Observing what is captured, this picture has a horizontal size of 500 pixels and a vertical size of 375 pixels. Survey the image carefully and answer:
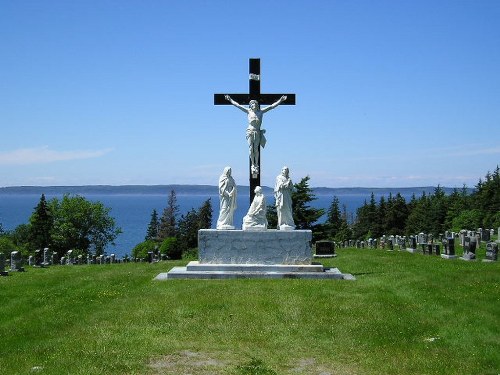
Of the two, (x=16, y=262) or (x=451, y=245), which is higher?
(x=451, y=245)

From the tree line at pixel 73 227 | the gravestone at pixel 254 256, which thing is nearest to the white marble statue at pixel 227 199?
the gravestone at pixel 254 256

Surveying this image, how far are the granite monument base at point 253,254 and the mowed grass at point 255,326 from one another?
1.17 m

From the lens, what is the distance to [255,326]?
10883 mm

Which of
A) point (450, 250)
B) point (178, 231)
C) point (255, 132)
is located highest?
point (255, 132)

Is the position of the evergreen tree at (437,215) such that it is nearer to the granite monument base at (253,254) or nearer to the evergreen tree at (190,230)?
the evergreen tree at (190,230)

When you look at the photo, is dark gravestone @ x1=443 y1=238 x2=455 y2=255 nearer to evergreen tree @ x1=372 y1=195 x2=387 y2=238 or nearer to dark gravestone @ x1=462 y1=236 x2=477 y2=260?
dark gravestone @ x1=462 y1=236 x2=477 y2=260

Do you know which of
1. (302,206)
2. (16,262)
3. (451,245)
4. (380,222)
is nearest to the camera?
(16,262)

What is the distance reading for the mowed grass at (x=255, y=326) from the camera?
8484 mm

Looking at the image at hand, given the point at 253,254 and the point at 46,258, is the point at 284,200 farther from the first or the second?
the point at 46,258

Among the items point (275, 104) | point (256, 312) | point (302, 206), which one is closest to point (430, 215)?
point (302, 206)

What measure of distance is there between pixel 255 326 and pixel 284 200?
8.22 metres

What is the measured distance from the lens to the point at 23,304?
13.6 meters

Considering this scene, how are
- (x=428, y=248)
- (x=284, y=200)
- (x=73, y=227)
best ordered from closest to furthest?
(x=284, y=200)
(x=428, y=248)
(x=73, y=227)

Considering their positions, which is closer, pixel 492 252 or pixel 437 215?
pixel 492 252
